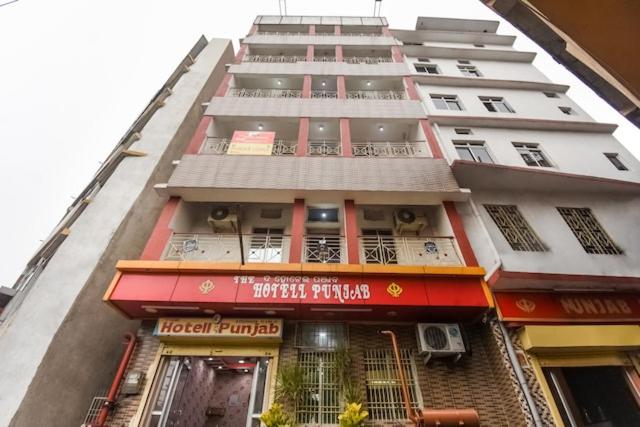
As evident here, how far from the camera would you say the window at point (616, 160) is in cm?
907

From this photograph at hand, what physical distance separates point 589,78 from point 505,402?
6.49 m

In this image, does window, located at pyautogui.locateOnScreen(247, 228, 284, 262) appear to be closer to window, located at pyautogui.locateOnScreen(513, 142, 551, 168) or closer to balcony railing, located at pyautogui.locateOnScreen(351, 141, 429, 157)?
balcony railing, located at pyautogui.locateOnScreen(351, 141, 429, 157)

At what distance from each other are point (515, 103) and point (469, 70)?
3.69m

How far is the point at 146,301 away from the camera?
228 inches

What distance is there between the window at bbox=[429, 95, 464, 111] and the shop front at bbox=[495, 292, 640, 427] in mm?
8466

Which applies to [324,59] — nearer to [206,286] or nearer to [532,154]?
[532,154]

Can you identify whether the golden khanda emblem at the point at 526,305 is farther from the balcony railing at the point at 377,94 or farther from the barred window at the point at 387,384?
the balcony railing at the point at 377,94

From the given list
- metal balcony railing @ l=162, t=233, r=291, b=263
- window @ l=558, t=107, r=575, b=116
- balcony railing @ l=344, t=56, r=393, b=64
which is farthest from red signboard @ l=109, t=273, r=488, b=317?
balcony railing @ l=344, t=56, r=393, b=64

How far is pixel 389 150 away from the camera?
31.8 ft

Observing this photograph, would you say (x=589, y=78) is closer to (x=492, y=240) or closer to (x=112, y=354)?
(x=492, y=240)

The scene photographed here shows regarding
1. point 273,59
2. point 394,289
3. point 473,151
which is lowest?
point 394,289

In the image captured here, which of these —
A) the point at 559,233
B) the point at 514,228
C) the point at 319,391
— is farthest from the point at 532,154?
the point at 319,391

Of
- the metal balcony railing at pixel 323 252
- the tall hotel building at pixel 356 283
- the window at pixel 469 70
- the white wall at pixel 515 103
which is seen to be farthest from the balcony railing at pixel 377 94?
the metal balcony railing at pixel 323 252

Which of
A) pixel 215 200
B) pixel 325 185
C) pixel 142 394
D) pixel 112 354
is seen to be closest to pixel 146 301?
pixel 142 394
